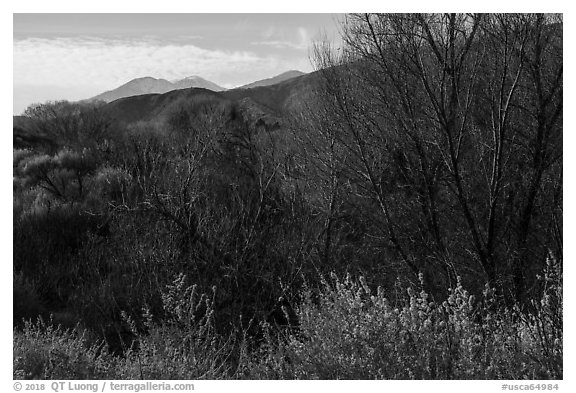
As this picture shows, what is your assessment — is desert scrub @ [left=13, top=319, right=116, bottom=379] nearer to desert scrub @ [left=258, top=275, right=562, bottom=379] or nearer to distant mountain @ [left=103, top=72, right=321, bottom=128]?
desert scrub @ [left=258, top=275, right=562, bottom=379]

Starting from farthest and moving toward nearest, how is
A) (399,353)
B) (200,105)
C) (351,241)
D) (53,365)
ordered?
(200,105) < (351,241) < (53,365) < (399,353)

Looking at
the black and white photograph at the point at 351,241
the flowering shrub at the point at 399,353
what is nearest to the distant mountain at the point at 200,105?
the black and white photograph at the point at 351,241

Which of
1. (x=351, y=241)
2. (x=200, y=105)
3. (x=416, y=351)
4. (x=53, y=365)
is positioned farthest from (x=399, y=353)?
(x=200, y=105)

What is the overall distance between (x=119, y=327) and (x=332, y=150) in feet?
23.8

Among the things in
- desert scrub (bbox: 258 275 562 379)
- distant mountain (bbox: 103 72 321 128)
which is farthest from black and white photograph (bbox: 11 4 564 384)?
distant mountain (bbox: 103 72 321 128)

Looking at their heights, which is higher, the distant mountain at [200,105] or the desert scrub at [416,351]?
the distant mountain at [200,105]

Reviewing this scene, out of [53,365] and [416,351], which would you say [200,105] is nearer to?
[53,365]

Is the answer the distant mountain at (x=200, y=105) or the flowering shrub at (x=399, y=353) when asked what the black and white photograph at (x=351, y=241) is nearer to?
the flowering shrub at (x=399, y=353)

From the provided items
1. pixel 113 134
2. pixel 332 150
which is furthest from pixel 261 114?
pixel 332 150

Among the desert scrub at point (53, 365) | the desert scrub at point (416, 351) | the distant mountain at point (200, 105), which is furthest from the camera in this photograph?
the distant mountain at point (200, 105)

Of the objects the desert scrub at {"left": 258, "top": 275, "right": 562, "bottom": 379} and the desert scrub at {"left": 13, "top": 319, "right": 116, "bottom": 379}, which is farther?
the desert scrub at {"left": 13, "top": 319, "right": 116, "bottom": 379}

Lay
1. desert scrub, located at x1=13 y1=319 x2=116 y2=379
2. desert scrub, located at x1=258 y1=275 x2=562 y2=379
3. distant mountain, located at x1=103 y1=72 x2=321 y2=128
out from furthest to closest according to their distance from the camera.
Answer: distant mountain, located at x1=103 y1=72 x2=321 y2=128 → desert scrub, located at x1=13 y1=319 x2=116 y2=379 → desert scrub, located at x1=258 y1=275 x2=562 y2=379

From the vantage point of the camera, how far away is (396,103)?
8.33 metres

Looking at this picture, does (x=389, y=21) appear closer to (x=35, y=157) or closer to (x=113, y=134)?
(x=35, y=157)
